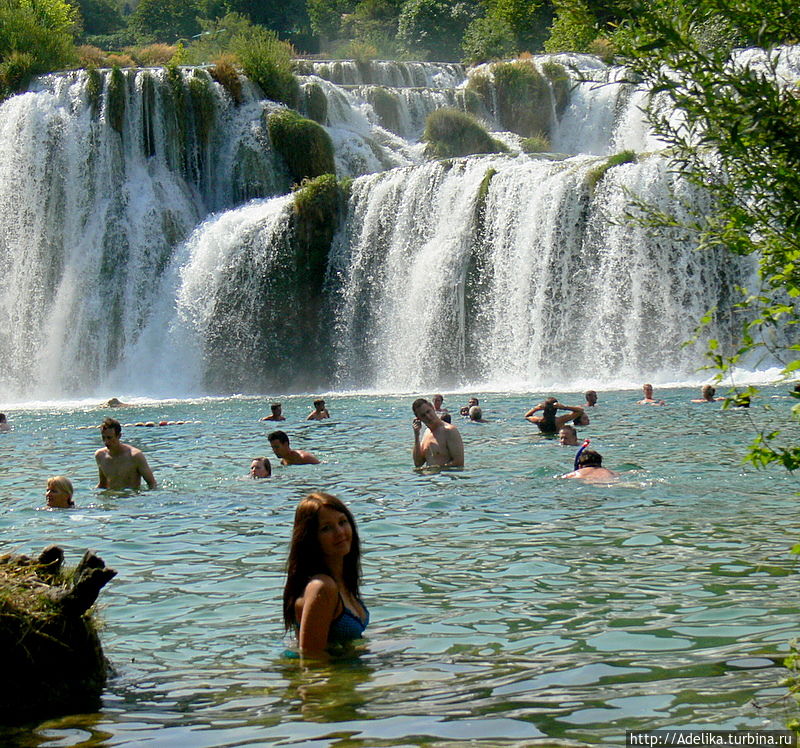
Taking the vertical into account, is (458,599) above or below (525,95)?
below

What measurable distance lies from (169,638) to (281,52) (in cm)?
3743

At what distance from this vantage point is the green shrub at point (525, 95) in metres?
A: 45.8

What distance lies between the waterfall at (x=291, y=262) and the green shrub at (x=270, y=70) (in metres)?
0.73

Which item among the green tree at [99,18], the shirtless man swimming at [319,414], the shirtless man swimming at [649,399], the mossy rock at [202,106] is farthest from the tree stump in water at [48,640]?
the green tree at [99,18]

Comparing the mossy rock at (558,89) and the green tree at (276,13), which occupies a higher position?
the green tree at (276,13)

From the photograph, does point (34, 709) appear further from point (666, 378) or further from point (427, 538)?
point (666, 378)

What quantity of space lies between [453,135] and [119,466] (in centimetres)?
3074

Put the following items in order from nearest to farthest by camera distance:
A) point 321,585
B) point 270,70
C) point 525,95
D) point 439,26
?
point 321,585
point 270,70
point 525,95
point 439,26

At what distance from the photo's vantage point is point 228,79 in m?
39.7

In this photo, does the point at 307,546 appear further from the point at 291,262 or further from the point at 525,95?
the point at 525,95

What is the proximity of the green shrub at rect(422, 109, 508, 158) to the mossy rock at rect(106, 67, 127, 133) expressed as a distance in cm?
1062

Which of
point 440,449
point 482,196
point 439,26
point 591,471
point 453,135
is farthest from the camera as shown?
point 439,26

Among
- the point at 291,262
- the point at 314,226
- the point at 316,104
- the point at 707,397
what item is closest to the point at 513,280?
the point at 314,226

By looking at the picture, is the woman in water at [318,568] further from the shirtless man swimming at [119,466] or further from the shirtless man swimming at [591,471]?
the shirtless man swimming at [119,466]
